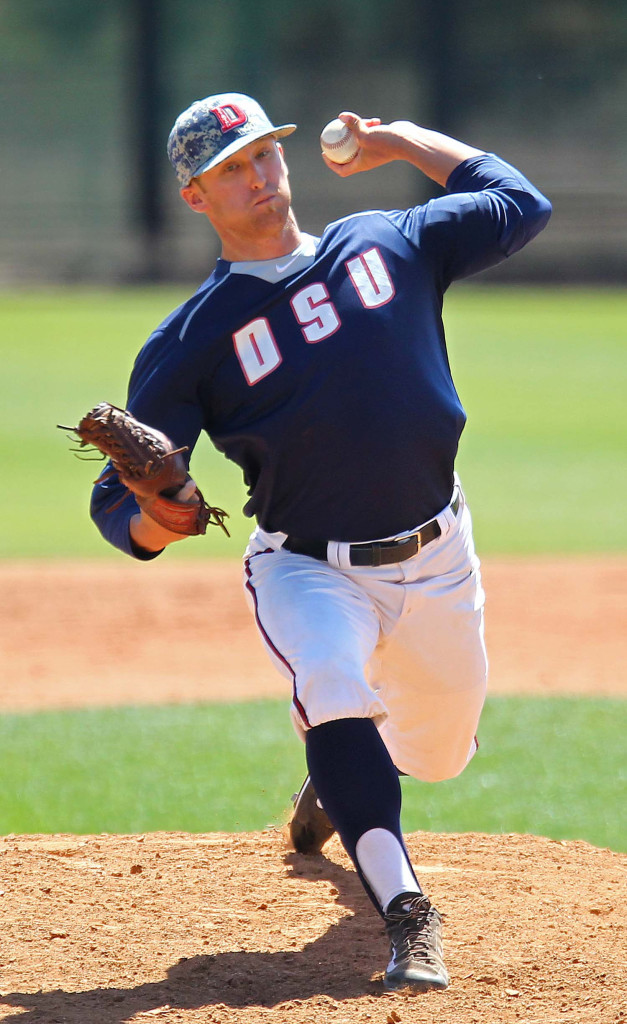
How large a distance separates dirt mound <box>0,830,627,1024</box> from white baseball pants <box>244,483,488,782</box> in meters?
0.40

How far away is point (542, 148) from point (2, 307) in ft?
46.0

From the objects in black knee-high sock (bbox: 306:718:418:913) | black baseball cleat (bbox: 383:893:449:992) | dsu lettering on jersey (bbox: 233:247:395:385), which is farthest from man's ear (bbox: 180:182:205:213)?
black baseball cleat (bbox: 383:893:449:992)

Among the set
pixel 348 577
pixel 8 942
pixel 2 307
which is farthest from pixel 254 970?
pixel 2 307

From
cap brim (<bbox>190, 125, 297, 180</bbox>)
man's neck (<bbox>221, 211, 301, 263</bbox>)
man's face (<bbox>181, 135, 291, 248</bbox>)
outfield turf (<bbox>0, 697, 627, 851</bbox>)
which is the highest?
cap brim (<bbox>190, 125, 297, 180</bbox>)

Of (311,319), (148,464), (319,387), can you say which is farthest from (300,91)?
(148,464)

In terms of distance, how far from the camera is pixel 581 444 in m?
13.1

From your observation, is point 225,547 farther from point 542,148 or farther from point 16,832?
point 542,148

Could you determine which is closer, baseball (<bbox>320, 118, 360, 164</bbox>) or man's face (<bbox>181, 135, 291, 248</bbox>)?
man's face (<bbox>181, 135, 291, 248</bbox>)

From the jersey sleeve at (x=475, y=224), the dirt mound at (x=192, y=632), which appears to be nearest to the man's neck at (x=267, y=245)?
the jersey sleeve at (x=475, y=224)

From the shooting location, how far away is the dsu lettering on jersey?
10.1ft

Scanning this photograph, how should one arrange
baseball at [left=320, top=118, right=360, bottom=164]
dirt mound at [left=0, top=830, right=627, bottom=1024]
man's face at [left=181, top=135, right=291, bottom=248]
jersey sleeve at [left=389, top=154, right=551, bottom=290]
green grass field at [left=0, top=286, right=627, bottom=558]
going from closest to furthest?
dirt mound at [left=0, top=830, right=627, bottom=1024] < man's face at [left=181, top=135, right=291, bottom=248] < jersey sleeve at [left=389, top=154, right=551, bottom=290] < baseball at [left=320, top=118, right=360, bottom=164] < green grass field at [left=0, top=286, right=627, bottom=558]

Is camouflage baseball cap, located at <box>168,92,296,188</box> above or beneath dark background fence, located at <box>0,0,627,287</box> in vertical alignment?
beneath

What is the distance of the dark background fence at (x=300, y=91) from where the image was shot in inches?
1177

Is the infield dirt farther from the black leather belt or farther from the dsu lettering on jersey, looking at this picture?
the dsu lettering on jersey
